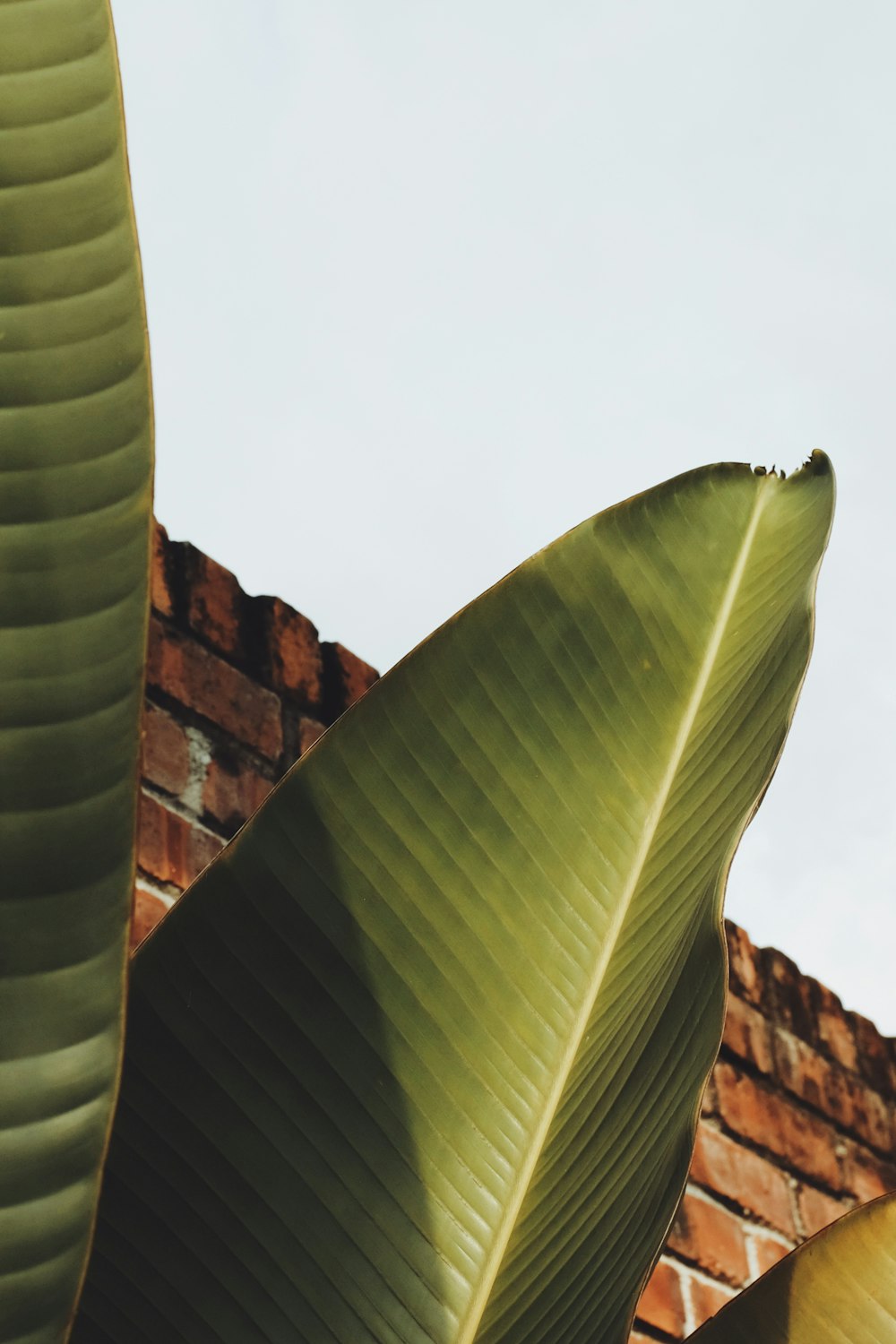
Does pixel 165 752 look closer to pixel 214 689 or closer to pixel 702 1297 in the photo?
pixel 214 689

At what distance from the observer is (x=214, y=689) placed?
0.86 metres

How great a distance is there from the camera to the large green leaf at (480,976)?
42cm

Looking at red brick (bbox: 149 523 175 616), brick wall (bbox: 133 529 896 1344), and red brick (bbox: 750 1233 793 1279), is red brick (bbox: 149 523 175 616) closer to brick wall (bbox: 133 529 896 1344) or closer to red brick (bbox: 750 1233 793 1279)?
brick wall (bbox: 133 529 896 1344)

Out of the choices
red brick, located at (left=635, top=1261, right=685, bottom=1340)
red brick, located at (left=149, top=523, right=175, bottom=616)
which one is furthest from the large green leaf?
red brick, located at (left=635, top=1261, right=685, bottom=1340)

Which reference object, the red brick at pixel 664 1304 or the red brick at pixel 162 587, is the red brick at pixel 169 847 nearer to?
the red brick at pixel 162 587

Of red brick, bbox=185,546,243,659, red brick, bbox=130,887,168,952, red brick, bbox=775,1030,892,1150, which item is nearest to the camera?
red brick, bbox=130,887,168,952

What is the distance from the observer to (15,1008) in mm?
309

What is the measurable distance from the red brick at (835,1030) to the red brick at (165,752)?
853 millimetres

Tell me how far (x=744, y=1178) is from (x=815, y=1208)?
16 cm

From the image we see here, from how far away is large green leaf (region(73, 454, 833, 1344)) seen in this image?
42 centimetres

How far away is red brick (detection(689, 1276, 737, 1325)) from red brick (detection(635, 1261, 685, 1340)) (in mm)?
20

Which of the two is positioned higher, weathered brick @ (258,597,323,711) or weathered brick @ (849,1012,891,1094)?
weathered brick @ (258,597,323,711)

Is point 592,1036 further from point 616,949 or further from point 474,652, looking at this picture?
point 474,652

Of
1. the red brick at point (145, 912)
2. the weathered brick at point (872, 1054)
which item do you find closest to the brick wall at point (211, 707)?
the red brick at point (145, 912)
